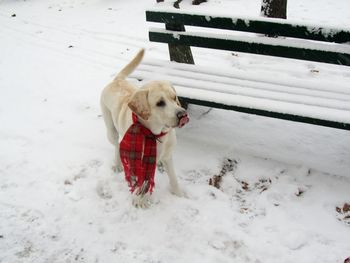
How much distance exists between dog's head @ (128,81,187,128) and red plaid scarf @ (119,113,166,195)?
0.21 metres

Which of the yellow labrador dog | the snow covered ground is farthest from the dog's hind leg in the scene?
the snow covered ground

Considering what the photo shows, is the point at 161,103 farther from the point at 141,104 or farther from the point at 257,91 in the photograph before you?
the point at 257,91

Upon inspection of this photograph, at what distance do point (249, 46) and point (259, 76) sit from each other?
390 millimetres

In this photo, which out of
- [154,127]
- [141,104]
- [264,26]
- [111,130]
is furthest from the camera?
[111,130]

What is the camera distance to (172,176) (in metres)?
3.12

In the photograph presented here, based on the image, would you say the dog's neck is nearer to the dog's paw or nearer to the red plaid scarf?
the red plaid scarf

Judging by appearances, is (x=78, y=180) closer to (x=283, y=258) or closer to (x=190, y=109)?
(x=190, y=109)

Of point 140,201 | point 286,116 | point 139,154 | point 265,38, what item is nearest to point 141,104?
point 139,154

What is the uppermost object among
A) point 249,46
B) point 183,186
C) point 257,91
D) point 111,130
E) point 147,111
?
Answer: point 249,46

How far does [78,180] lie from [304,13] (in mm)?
6126

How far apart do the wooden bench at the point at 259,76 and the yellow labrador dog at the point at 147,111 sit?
25.5 inches

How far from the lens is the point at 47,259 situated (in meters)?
2.70

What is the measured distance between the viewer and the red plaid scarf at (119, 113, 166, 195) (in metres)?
2.76

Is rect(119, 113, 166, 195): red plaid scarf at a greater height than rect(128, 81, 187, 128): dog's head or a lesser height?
lesser
